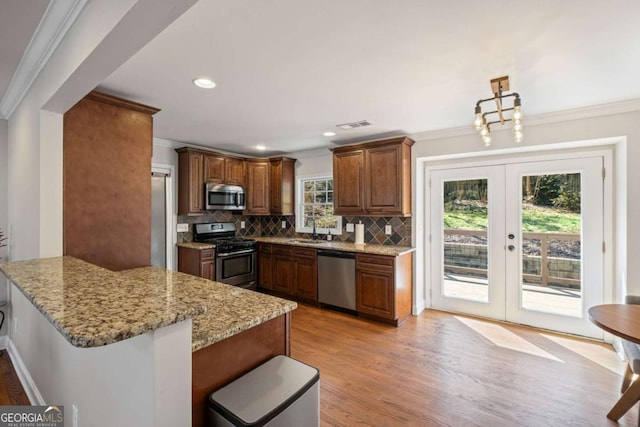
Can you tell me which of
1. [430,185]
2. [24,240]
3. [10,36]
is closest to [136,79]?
[10,36]

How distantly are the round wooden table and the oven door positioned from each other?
3.99 metres

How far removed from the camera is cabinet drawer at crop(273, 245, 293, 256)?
14.8 ft

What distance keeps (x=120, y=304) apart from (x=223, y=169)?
404 cm

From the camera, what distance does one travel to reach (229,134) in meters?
3.90

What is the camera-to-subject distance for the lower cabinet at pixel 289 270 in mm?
4250

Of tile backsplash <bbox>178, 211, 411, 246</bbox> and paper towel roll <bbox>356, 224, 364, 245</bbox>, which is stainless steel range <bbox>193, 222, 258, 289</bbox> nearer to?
tile backsplash <bbox>178, 211, 411, 246</bbox>

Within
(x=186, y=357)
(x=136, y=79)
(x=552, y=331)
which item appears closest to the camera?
(x=186, y=357)

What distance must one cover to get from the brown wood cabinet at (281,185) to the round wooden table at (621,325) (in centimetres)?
406

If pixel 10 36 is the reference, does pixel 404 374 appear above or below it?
below

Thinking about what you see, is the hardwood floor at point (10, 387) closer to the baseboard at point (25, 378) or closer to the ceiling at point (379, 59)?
the baseboard at point (25, 378)

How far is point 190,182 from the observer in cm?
428

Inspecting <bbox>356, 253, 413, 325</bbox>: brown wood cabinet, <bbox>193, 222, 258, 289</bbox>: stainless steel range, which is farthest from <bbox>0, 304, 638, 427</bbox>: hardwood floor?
<bbox>193, 222, 258, 289</bbox>: stainless steel range

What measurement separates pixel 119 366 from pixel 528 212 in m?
4.03

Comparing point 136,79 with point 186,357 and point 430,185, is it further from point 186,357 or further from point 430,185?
point 430,185
